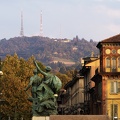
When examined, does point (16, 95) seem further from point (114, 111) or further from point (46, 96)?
point (46, 96)

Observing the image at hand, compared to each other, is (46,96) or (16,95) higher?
(16,95)

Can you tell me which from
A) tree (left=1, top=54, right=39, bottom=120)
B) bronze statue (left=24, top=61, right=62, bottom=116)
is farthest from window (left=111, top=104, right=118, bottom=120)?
bronze statue (left=24, top=61, right=62, bottom=116)

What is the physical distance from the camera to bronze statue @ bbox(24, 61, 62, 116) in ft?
160

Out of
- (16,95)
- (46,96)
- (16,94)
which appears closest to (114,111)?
(16,95)

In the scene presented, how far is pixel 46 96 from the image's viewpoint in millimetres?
48938

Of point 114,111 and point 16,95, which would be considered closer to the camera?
point 114,111

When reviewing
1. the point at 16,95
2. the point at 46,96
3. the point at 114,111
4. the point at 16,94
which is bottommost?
the point at 46,96

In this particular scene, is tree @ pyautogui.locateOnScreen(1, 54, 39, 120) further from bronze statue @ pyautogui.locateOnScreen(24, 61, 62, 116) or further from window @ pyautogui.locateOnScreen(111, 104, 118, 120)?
bronze statue @ pyautogui.locateOnScreen(24, 61, 62, 116)

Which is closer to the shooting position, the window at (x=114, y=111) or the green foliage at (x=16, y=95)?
the window at (x=114, y=111)

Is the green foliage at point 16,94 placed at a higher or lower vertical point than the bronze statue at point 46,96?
higher

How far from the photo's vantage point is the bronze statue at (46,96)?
48.8m

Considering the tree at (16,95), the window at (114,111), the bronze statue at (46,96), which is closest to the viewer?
the bronze statue at (46,96)

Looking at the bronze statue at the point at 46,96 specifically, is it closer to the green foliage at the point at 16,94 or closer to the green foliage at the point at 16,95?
the green foliage at the point at 16,95

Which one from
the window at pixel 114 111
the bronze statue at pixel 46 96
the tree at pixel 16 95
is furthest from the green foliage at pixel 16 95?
the bronze statue at pixel 46 96
